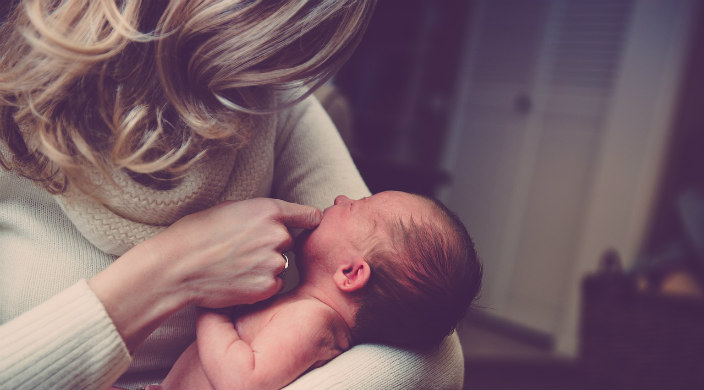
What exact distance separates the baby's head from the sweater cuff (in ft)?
1.06

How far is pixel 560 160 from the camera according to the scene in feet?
9.64

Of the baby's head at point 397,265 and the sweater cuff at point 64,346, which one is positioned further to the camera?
the baby's head at point 397,265

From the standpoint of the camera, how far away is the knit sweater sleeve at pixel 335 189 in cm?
74

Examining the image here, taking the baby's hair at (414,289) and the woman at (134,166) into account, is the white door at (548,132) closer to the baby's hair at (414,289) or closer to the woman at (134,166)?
the baby's hair at (414,289)

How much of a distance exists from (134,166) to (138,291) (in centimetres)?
16

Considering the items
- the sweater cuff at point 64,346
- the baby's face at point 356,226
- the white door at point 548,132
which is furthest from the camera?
the white door at point 548,132

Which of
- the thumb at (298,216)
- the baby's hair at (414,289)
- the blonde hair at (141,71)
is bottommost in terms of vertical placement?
the baby's hair at (414,289)

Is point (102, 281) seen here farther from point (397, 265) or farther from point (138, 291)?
point (397, 265)

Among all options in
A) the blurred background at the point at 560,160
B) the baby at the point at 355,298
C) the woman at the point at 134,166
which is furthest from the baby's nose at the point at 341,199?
the blurred background at the point at 560,160

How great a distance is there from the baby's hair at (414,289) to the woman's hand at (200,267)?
0.49ft

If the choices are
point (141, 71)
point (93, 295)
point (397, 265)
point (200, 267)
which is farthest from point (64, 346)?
point (397, 265)

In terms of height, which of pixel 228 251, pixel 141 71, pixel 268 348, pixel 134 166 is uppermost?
pixel 141 71

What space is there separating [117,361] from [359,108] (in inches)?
111

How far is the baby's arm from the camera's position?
2.26 ft
